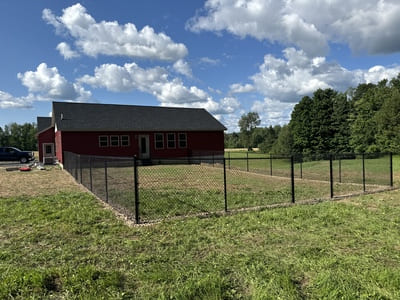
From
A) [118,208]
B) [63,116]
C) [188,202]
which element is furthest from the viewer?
[63,116]

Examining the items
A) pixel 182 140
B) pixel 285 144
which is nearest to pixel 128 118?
pixel 182 140

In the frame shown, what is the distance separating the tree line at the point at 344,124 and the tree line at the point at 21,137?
5729 cm

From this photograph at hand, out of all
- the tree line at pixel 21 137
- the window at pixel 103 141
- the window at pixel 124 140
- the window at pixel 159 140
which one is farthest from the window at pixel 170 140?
the tree line at pixel 21 137

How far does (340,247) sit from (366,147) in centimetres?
3335

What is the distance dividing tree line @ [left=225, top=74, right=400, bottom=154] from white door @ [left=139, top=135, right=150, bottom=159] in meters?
23.8

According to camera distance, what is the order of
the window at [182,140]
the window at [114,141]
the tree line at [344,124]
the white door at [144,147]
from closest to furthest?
1. the window at [114,141]
2. the white door at [144,147]
3. the window at [182,140]
4. the tree line at [344,124]

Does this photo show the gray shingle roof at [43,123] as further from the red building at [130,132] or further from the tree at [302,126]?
the tree at [302,126]

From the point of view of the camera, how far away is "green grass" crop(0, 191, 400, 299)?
3.09 m

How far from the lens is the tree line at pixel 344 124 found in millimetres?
28906

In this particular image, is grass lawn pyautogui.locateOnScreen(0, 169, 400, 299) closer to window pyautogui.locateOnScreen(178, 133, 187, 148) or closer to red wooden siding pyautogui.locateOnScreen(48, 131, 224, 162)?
red wooden siding pyautogui.locateOnScreen(48, 131, 224, 162)

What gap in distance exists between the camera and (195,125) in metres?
25.9

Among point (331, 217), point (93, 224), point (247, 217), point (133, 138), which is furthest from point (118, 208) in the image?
point (133, 138)

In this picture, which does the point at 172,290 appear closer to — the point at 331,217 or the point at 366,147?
the point at 331,217

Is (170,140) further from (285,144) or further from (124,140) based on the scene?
(285,144)
